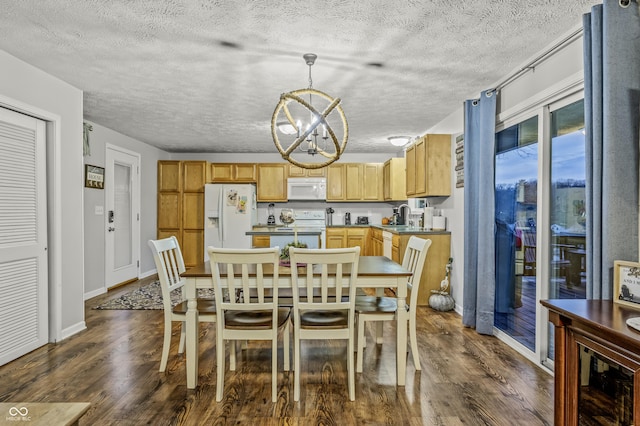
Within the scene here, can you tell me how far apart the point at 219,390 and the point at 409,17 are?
252cm

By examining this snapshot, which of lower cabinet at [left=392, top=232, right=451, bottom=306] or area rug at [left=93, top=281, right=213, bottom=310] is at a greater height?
lower cabinet at [left=392, top=232, right=451, bottom=306]

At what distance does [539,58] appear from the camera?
9.33 ft

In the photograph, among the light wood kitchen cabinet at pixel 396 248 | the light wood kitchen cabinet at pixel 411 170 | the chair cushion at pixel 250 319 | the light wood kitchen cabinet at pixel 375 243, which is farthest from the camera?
the light wood kitchen cabinet at pixel 375 243

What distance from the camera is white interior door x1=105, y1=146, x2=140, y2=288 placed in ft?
18.0

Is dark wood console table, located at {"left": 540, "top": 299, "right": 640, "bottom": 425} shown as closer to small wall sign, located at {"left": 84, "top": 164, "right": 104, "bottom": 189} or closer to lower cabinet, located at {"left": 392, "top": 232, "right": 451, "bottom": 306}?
lower cabinet, located at {"left": 392, "top": 232, "right": 451, "bottom": 306}

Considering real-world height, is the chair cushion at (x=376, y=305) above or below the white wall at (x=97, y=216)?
below

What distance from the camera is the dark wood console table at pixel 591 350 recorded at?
139cm

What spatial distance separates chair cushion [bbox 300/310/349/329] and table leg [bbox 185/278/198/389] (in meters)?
0.68

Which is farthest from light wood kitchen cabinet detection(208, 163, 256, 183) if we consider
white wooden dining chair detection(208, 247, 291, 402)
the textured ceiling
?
white wooden dining chair detection(208, 247, 291, 402)

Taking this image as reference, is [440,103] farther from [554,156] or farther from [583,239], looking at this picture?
[583,239]

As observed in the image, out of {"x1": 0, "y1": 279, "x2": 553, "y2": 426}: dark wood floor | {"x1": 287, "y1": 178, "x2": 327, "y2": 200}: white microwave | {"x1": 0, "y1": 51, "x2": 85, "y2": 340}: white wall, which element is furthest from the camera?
{"x1": 287, "y1": 178, "x2": 327, "y2": 200}: white microwave

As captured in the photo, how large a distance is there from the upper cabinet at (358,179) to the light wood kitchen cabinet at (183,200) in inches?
93.8

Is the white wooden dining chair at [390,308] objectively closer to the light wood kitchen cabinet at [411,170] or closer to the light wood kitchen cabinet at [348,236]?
the light wood kitchen cabinet at [411,170]

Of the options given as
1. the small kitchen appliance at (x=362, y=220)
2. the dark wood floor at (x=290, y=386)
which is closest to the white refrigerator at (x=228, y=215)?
the small kitchen appliance at (x=362, y=220)
